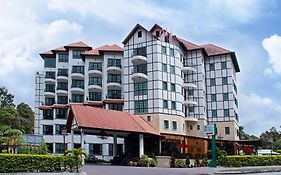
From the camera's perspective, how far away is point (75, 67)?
64.9m

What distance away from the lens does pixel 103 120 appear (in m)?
37.9

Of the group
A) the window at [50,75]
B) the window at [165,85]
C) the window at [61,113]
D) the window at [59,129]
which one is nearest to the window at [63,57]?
the window at [50,75]

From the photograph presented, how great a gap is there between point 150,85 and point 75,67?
18372 millimetres

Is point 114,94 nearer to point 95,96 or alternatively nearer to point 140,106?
point 95,96

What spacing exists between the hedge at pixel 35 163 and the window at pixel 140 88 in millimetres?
31340

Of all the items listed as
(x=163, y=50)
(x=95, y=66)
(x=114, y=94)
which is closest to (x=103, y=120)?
(x=163, y=50)

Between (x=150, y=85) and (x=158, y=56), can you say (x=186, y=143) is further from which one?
(x=158, y=56)

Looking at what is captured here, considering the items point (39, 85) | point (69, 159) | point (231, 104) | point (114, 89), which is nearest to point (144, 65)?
point (114, 89)

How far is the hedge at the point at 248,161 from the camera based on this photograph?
29172mm

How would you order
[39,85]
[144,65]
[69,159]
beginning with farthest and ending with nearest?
[39,85] < [144,65] < [69,159]

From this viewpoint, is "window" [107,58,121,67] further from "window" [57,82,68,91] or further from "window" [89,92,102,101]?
"window" [57,82,68,91]

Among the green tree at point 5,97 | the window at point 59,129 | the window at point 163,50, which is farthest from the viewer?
the green tree at point 5,97

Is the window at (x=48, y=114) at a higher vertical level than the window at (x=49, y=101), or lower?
lower

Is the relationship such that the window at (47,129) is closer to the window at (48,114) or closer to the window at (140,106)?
the window at (48,114)
